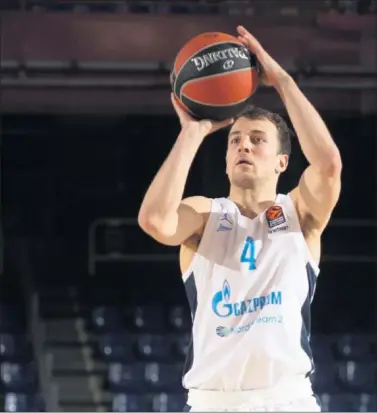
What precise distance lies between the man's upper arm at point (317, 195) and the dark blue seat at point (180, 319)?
13.8 ft

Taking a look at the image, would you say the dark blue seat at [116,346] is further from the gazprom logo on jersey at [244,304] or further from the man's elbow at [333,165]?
the man's elbow at [333,165]

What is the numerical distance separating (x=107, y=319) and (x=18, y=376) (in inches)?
32.3

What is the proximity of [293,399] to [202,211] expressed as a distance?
621 millimetres

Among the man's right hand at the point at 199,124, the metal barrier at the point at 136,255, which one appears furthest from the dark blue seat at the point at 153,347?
the man's right hand at the point at 199,124

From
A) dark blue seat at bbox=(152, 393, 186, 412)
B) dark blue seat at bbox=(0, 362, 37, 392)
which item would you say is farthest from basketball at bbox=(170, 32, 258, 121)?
dark blue seat at bbox=(0, 362, 37, 392)

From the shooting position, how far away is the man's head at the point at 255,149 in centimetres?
275

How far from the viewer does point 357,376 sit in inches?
258

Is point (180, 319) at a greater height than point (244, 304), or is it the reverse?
point (180, 319)

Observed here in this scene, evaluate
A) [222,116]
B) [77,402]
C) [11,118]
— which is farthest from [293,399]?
[11,118]

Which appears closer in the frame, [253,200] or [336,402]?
[253,200]

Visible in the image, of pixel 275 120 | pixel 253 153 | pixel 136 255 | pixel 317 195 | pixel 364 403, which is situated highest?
pixel 136 255

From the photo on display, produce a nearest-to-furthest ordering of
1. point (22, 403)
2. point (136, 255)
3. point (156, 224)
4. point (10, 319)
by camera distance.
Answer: point (156, 224) → point (22, 403) → point (10, 319) → point (136, 255)

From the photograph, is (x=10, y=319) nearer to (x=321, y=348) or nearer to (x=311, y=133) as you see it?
(x=321, y=348)

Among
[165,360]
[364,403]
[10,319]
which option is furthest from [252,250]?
[10,319]
